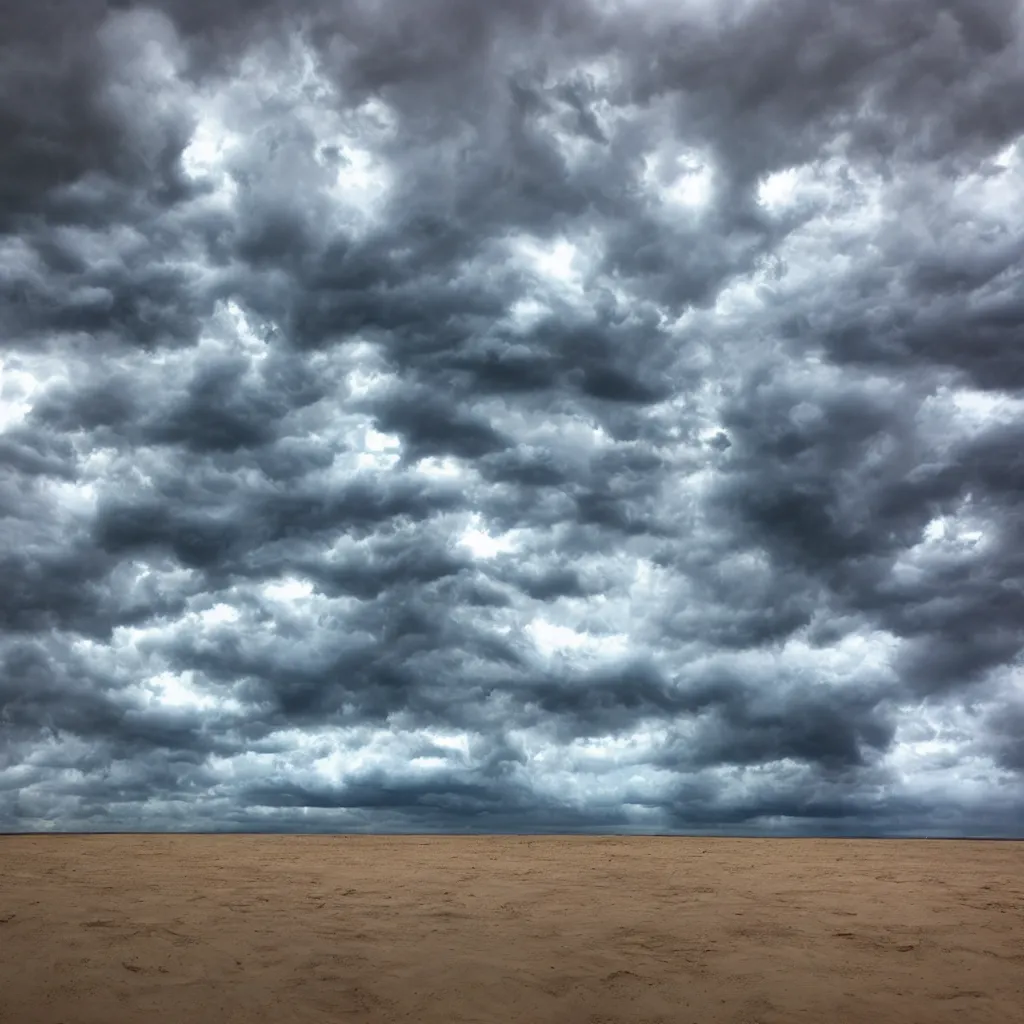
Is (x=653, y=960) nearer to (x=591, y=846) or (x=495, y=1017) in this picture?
(x=495, y=1017)

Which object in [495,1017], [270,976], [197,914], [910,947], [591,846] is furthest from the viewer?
[591,846]

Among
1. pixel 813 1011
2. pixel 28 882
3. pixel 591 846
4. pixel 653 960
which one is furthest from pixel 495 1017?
pixel 591 846

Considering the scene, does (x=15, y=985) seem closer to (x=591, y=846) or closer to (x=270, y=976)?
(x=270, y=976)

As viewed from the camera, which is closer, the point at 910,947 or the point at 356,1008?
the point at 356,1008

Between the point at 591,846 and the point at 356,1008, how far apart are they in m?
26.1

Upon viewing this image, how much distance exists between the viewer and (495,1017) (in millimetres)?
21234

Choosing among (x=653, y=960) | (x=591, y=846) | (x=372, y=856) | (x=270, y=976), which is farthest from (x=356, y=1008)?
(x=591, y=846)

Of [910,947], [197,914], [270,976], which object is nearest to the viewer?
[270,976]

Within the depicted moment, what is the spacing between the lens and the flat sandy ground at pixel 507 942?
70.8 feet

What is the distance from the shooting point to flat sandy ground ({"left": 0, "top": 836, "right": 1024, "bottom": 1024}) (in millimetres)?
21594

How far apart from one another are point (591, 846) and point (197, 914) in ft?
76.9

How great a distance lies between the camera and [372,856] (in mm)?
40469

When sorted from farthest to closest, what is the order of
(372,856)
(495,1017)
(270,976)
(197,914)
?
(372,856) < (197,914) < (270,976) < (495,1017)

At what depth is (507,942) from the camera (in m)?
25.5
